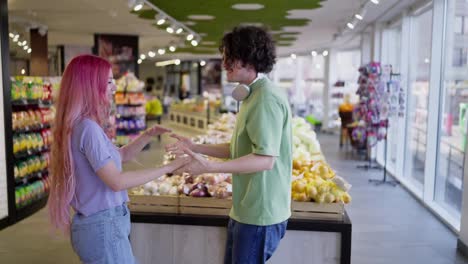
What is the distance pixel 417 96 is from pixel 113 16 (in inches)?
225

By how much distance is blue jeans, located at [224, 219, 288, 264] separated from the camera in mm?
2014

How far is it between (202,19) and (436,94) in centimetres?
502

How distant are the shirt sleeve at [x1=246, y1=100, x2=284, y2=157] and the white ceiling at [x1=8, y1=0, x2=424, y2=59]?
5651 mm

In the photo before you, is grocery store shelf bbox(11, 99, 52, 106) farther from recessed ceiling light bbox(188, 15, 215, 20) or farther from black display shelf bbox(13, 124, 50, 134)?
recessed ceiling light bbox(188, 15, 215, 20)

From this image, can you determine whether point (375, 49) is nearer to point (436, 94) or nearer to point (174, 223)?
point (436, 94)

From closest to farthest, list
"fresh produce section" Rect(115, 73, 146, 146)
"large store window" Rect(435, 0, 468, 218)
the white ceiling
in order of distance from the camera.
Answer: "large store window" Rect(435, 0, 468, 218), the white ceiling, "fresh produce section" Rect(115, 73, 146, 146)

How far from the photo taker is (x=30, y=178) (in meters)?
6.11

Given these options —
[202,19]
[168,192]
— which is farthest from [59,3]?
[168,192]

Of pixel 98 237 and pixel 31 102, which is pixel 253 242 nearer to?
pixel 98 237

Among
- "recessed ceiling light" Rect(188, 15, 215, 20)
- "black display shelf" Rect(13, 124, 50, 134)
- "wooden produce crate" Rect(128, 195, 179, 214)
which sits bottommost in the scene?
"wooden produce crate" Rect(128, 195, 179, 214)

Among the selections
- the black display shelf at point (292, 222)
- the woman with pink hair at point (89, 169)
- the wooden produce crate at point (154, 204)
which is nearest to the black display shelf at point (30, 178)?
the wooden produce crate at point (154, 204)

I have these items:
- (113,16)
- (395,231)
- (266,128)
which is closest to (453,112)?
(395,231)

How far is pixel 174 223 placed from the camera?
3.02m

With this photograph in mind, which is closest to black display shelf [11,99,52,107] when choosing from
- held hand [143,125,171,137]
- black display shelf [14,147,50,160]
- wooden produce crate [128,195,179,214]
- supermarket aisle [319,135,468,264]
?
black display shelf [14,147,50,160]
